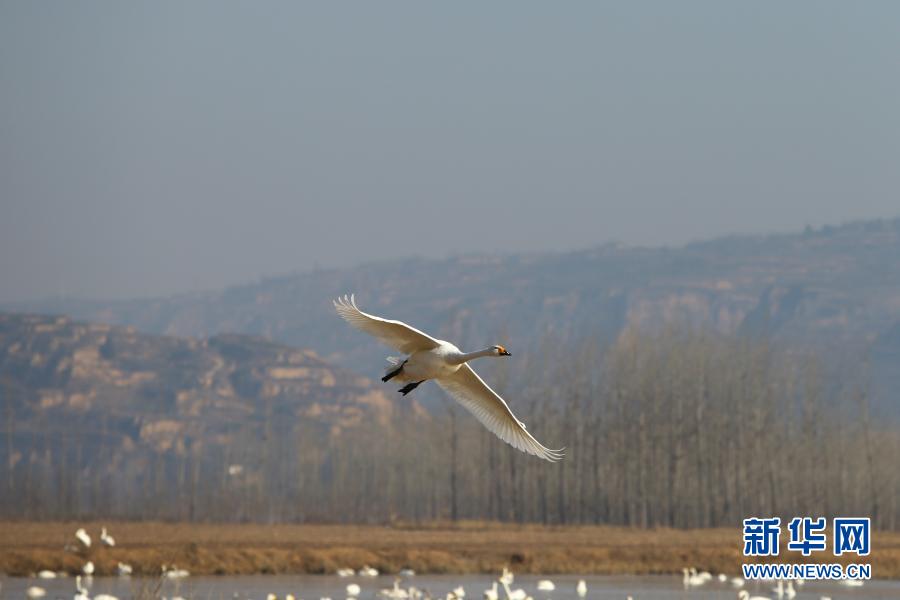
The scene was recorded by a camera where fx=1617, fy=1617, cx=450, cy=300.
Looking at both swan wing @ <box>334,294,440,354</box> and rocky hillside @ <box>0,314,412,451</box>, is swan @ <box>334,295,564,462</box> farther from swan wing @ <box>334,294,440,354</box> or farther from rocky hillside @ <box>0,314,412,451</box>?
rocky hillside @ <box>0,314,412,451</box>

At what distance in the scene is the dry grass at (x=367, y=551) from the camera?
3559 cm

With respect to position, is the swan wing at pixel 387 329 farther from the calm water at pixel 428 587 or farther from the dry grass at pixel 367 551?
the dry grass at pixel 367 551

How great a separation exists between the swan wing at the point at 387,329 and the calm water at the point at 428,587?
38.6ft

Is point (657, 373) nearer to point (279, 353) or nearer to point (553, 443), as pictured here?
point (553, 443)

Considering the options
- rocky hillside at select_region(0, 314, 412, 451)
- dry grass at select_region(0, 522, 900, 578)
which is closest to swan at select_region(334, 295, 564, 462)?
dry grass at select_region(0, 522, 900, 578)

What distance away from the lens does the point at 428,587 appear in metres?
33.0

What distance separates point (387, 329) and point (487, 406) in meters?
1.91

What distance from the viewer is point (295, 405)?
174 metres

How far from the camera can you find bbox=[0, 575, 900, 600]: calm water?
3050 cm

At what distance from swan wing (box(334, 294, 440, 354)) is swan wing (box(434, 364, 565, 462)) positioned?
0.83m

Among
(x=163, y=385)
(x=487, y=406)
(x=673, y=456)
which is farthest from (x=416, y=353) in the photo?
(x=163, y=385)

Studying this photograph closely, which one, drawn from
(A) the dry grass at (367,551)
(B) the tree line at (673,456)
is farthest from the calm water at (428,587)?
(B) the tree line at (673,456)

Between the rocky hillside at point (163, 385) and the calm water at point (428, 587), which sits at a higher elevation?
the rocky hillside at point (163, 385)

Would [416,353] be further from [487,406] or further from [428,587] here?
[428,587]
